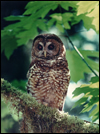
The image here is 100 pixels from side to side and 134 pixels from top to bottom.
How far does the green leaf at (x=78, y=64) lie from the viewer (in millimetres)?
2652


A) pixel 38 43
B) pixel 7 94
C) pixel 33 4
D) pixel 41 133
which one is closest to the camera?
pixel 7 94

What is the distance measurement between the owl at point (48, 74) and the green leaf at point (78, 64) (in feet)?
0.25

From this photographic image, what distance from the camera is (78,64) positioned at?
9.02 ft

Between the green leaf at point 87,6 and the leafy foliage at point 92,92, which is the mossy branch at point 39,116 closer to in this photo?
the leafy foliage at point 92,92

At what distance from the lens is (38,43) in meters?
3.03

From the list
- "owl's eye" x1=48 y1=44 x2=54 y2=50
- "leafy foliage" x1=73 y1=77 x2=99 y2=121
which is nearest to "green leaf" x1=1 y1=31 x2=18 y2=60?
"owl's eye" x1=48 y1=44 x2=54 y2=50

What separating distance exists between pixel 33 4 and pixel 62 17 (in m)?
0.50

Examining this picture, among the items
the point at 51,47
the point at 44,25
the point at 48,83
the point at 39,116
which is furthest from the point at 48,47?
the point at 39,116

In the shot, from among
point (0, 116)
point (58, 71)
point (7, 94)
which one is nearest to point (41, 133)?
point (7, 94)

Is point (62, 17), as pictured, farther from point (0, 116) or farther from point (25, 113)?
point (0, 116)

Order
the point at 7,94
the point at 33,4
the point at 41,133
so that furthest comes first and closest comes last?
the point at 33,4, the point at 41,133, the point at 7,94

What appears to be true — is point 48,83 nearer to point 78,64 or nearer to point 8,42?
point 78,64

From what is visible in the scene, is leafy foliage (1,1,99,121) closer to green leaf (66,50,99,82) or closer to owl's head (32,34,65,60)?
green leaf (66,50,99,82)

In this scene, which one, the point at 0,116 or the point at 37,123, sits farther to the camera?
the point at 0,116
